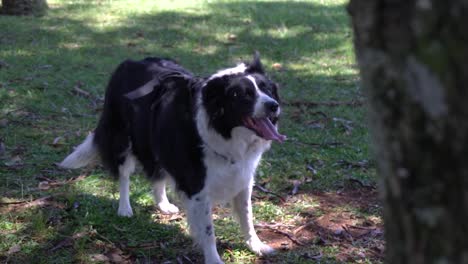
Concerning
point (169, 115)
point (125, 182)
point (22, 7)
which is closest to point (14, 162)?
point (125, 182)

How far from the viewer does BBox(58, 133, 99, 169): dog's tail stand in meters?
5.50

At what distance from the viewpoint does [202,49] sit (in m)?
10.5

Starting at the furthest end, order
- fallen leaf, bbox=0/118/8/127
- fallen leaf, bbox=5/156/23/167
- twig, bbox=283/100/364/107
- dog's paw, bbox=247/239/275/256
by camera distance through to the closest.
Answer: twig, bbox=283/100/364/107 → fallen leaf, bbox=0/118/8/127 → fallen leaf, bbox=5/156/23/167 → dog's paw, bbox=247/239/275/256

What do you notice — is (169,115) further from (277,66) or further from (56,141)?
(277,66)

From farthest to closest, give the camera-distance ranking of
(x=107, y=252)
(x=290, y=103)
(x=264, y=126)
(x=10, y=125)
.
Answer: (x=290, y=103), (x=10, y=125), (x=107, y=252), (x=264, y=126)

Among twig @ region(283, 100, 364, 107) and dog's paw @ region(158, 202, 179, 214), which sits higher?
twig @ region(283, 100, 364, 107)

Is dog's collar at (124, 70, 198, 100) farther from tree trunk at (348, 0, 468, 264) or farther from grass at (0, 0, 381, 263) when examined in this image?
tree trunk at (348, 0, 468, 264)

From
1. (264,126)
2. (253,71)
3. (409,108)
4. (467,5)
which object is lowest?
(264,126)

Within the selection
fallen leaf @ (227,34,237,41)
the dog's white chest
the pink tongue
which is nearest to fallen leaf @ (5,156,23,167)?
the dog's white chest

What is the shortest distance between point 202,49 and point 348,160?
189 inches

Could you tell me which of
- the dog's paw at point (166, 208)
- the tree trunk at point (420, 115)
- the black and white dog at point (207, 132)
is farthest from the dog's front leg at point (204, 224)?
the tree trunk at point (420, 115)

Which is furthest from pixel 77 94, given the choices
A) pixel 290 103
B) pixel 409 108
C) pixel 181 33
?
pixel 409 108

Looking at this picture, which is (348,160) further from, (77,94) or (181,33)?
(181,33)

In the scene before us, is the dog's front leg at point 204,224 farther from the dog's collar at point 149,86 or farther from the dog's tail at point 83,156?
the dog's tail at point 83,156
